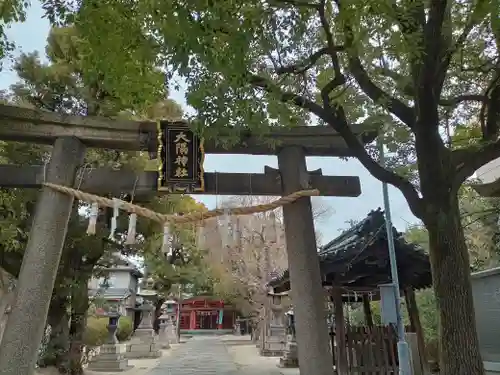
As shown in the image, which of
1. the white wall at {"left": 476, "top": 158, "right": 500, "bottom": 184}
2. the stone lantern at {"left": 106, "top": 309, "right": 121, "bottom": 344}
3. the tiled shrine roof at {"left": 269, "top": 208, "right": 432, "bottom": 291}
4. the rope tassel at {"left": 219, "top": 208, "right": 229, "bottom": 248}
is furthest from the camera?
the white wall at {"left": 476, "top": 158, "right": 500, "bottom": 184}

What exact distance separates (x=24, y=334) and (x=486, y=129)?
6229mm

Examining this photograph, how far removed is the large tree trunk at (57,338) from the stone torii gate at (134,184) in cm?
640

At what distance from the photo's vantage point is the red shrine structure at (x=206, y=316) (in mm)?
48188

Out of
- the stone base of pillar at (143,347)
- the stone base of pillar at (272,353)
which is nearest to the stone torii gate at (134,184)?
the stone base of pillar at (272,353)

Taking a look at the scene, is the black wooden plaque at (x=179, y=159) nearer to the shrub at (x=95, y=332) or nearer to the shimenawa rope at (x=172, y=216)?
the shimenawa rope at (x=172, y=216)

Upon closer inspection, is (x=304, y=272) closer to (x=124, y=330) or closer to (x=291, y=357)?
(x=291, y=357)

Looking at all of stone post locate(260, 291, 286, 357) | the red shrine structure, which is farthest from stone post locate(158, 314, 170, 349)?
the red shrine structure

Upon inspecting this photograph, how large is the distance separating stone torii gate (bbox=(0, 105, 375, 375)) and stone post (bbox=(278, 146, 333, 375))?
0.01 m

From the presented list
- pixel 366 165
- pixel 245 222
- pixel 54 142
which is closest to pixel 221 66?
pixel 366 165

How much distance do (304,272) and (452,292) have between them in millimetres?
2044

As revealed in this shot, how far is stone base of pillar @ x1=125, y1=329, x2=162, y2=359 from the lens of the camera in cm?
1991

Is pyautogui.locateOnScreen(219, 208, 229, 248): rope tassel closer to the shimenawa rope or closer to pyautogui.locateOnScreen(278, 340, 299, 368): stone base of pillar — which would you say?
the shimenawa rope

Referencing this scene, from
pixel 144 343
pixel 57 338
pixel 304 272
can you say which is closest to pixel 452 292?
pixel 304 272

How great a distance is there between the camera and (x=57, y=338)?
11.7 metres
